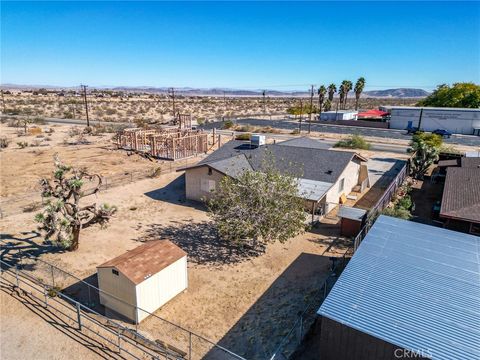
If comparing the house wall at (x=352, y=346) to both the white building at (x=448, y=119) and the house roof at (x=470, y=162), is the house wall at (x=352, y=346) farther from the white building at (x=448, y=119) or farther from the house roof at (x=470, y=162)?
the white building at (x=448, y=119)

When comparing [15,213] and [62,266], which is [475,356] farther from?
[15,213]

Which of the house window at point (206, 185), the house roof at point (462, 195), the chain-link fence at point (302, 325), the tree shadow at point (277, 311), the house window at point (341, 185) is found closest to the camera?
the chain-link fence at point (302, 325)

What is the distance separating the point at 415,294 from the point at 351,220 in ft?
31.0

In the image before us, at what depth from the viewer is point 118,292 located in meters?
13.2

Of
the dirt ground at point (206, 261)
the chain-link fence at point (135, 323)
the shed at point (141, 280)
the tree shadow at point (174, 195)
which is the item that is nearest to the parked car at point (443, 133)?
the dirt ground at point (206, 261)

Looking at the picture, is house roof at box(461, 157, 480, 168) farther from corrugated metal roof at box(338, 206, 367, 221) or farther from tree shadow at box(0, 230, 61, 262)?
tree shadow at box(0, 230, 61, 262)

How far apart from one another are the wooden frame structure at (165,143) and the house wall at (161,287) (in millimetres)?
25801

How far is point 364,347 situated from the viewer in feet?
30.2

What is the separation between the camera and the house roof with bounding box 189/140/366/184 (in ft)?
82.1

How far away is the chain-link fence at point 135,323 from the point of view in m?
11.5

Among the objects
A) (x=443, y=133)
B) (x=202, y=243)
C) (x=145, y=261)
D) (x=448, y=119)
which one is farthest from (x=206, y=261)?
(x=448, y=119)

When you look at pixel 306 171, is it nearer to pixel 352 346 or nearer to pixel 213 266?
pixel 213 266

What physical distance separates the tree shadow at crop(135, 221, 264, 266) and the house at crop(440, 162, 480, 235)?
410 inches

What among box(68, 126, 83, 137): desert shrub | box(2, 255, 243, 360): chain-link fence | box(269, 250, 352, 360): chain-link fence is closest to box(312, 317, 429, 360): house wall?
box(269, 250, 352, 360): chain-link fence
